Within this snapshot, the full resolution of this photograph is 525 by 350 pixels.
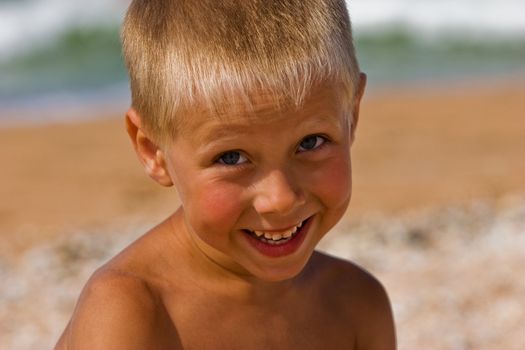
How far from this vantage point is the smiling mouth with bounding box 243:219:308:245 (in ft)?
7.89

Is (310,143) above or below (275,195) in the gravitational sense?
above

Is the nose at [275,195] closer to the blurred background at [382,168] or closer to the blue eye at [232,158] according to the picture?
the blue eye at [232,158]

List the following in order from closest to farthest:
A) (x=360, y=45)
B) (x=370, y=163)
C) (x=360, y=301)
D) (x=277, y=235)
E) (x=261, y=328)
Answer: (x=277, y=235) → (x=261, y=328) → (x=360, y=301) → (x=370, y=163) → (x=360, y=45)

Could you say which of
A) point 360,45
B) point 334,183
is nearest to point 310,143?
point 334,183

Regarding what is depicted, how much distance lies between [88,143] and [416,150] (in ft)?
9.64

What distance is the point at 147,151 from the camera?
255 centimetres

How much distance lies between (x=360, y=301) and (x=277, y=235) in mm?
561

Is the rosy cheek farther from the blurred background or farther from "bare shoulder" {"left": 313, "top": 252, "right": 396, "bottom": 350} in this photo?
the blurred background

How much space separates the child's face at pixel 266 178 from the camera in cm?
231

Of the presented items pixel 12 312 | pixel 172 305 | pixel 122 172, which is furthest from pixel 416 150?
pixel 172 305

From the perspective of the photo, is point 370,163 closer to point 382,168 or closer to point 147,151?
point 382,168

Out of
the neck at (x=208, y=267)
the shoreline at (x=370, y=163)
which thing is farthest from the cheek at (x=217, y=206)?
the shoreline at (x=370, y=163)

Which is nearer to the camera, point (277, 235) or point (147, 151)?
point (277, 235)

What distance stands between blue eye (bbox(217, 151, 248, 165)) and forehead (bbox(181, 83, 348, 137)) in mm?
47
